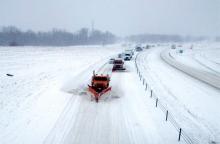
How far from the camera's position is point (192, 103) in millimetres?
19984

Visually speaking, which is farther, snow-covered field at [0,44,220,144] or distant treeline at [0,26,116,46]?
distant treeline at [0,26,116,46]

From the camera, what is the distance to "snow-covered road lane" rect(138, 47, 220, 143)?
46.9 ft

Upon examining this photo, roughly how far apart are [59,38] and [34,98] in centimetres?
13494

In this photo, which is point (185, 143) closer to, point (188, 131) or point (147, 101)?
point (188, 131)

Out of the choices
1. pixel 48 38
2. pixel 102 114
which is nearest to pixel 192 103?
pixel 102 114

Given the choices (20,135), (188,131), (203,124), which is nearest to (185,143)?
(188,131)

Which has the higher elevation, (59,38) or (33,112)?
(59,38)

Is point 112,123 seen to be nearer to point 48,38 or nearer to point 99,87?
point 99,87

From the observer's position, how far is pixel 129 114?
16516 mm

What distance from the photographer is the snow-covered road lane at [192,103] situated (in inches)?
562

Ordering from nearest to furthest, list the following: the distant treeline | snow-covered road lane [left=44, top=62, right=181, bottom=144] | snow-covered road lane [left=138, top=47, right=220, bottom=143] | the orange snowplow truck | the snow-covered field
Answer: snow-covered road lane [left=44, top=62, right=181, bottom=144] < the snow-covered field < snow-covered road lane [left=138, top=47, right=220, bottom=143] < the orange snowplow truck < the distant treeline

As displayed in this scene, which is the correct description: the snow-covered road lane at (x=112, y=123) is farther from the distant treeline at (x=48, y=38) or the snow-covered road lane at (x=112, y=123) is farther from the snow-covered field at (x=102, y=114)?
the distant treeline at (x=48, y=38)

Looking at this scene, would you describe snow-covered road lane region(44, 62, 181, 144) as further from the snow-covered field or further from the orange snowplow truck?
the orange snowplow truck

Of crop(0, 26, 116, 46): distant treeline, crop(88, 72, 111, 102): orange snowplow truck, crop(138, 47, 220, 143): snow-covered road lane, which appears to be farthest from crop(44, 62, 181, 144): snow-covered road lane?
crop(0, 26, 116, 46): distant treeline
